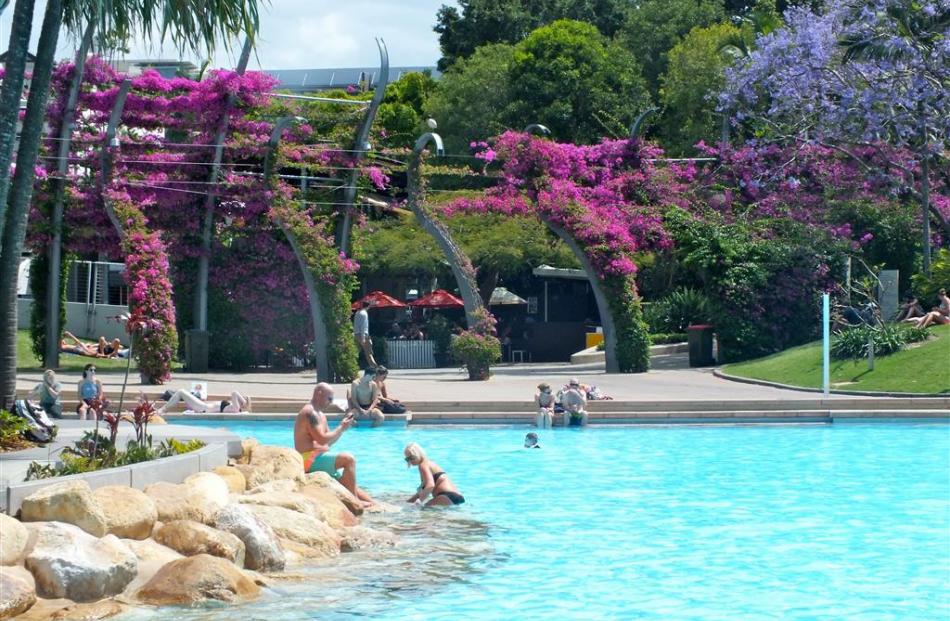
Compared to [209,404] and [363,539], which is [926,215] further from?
[363,539]

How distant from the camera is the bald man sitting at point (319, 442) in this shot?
50.4ft

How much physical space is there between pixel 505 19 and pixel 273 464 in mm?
47717

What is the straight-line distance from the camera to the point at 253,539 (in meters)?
11.3

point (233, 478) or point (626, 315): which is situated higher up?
point (626, 315)

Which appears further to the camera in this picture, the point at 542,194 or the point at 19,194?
the point at 542,194


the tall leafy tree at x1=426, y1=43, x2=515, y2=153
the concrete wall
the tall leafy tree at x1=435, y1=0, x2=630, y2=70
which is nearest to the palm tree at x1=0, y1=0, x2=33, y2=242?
the concrete wall

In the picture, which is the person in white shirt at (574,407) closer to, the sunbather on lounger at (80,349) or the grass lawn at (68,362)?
the grass lawn at (68,362)

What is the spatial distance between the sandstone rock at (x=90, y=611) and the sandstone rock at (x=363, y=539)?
320cm

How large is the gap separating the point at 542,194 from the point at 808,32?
31.3 feet

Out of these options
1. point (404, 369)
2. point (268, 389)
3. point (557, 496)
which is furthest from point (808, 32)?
point (557, 496)

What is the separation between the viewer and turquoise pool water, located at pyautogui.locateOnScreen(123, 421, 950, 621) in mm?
10617

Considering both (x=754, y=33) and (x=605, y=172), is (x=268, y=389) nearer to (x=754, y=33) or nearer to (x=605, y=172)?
(x=605, y=172)

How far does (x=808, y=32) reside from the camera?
35.3 meters

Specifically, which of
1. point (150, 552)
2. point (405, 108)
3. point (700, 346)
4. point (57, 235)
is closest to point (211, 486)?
point (150, 552)
